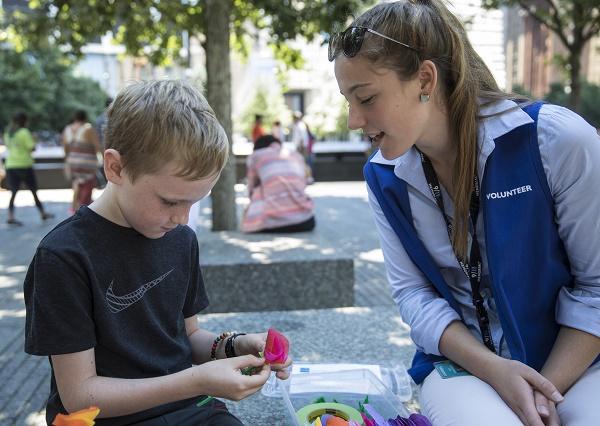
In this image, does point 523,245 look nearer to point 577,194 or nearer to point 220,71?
point 577,194

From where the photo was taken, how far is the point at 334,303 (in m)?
4.96

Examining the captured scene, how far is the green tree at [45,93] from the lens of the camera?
32594 millimetres

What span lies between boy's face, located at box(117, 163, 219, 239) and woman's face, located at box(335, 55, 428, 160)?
1.74 feet

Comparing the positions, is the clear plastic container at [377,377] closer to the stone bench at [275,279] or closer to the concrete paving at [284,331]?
the concrete paving at [284,331]

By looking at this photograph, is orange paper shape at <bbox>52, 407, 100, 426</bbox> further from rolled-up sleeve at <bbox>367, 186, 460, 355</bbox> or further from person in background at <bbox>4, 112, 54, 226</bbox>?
person in background at <bbox>4, 112, 54, 226</bbox>

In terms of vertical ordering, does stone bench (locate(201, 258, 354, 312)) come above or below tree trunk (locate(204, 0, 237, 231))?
below

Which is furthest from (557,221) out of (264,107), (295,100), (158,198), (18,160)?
(295,100)

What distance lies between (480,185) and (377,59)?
0.50 m

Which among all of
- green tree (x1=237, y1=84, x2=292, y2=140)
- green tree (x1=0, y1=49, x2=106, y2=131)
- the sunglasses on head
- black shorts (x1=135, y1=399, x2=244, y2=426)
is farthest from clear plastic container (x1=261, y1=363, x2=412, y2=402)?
green tree (x1=237, y1=84, x2=292, y2=140)

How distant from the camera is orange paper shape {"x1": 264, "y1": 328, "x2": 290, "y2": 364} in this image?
168 centimetres

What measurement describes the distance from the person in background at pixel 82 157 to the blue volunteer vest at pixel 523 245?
25.1ft

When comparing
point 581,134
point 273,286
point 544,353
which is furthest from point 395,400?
point 273,286

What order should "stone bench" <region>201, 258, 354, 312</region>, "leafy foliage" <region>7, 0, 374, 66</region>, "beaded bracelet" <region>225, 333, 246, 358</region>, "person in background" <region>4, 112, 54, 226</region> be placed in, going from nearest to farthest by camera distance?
1. "beaded bracelet" <region>225, 333, 246, 358</region>
2. "stone bench" <region>201, 258, 354, 312</region>
3. "leafy foliage" <region>7, 0, 374, 66</region>
4. "person in background" <region>4, 112, 54, 226</region>

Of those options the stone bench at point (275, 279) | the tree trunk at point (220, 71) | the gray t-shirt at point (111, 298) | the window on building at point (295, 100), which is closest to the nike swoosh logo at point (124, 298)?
the gray t-shirt at point (111, 298)
